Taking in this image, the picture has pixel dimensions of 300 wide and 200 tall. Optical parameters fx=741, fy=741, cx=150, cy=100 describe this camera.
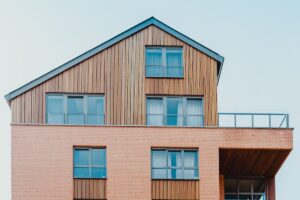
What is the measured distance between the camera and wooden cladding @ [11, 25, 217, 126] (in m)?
37.4

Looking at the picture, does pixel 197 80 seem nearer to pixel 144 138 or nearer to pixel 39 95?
pixel 144 138

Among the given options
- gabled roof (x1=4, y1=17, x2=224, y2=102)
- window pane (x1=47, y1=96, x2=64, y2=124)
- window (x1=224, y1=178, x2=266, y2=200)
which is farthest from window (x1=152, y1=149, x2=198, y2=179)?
gabled roof (x1=4, y1=17, x2=224, y2=102)

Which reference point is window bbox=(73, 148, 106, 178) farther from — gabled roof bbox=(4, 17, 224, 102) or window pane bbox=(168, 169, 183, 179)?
gabled roof bbox=(4, 17, 224, 102)

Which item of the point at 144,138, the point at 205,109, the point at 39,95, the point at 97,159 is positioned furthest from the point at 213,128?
the point at 39,95

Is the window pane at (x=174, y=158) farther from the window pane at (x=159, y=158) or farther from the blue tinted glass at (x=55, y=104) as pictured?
the blue tinted glass at (x=55, y=104)

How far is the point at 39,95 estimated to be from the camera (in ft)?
123

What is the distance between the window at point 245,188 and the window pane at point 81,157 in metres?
8.64

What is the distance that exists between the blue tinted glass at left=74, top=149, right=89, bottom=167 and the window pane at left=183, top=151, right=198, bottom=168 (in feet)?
16.0

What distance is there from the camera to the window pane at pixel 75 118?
3741 centimetres

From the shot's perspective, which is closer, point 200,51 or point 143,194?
point 143,194

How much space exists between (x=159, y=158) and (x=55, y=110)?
5.79 meters

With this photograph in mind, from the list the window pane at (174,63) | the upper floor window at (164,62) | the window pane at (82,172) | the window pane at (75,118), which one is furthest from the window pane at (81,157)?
the window pane at (174,63)

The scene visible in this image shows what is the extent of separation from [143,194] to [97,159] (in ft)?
9.42

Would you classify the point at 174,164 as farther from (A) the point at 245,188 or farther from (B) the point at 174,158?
(A) the point at 245,188
